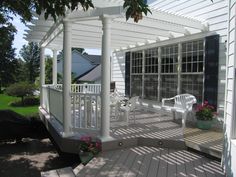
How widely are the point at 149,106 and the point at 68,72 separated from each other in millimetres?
4616

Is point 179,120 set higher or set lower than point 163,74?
lower

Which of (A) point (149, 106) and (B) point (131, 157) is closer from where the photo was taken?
(B) point (131, 157)

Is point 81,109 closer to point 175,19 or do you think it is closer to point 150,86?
point 175,19

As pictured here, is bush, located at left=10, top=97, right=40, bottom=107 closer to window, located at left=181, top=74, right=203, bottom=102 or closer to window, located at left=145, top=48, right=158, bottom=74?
window, located at left=145, top=48, right=158, bottom=74

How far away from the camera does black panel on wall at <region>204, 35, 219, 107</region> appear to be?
641cm

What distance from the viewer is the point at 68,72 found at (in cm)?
560

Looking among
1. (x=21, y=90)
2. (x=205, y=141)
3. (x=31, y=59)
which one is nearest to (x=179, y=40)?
(x=205, y=141)

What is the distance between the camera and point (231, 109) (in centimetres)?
365

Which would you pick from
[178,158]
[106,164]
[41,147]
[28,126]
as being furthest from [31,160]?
[178,158]

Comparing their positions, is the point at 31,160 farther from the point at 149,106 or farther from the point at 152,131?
the point at 149,106

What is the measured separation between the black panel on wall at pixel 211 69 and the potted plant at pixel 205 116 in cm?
29

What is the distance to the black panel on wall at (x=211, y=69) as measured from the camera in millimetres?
6414

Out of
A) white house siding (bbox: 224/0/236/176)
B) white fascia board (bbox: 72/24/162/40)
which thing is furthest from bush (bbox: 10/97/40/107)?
white house siding (bbox: 224/0/236/176)

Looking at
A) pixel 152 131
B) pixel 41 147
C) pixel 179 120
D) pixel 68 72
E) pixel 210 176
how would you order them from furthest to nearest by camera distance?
pixel 41 147 < pixel 179 120 < pixel 152 131 < pixel 68 72 < pixel 210 176
